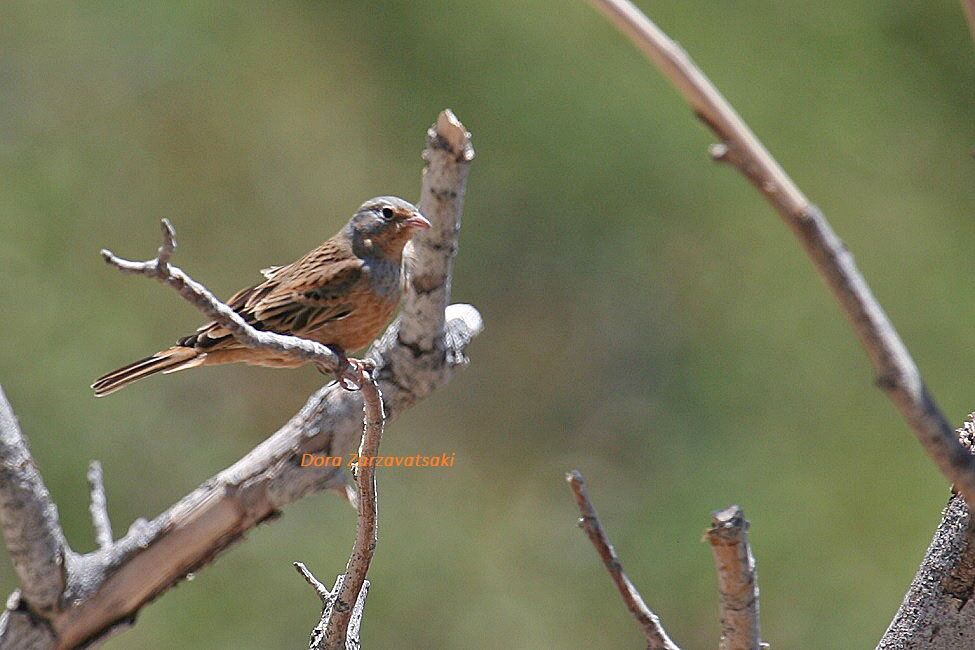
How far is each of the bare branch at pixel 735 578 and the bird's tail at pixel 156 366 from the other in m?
1.61

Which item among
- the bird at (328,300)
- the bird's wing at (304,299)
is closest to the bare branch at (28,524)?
the bird at (328,300)

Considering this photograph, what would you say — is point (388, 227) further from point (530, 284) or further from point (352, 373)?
point (530, 284)

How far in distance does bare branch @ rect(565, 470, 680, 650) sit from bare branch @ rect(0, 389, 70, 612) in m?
1.45

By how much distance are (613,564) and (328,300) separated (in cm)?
147

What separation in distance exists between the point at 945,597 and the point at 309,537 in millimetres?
4122

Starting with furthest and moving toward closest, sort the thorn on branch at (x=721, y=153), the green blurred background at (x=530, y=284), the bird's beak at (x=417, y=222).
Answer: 1. the green blurred background at (x=530, y=284)
2. the bird's beak at (x=417, y=222)
3. the thorn on branch at (x=721, y=153)

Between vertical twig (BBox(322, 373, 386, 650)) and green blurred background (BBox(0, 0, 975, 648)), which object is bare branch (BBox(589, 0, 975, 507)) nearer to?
vertical twig (BBox(322, 373, 386, 650))

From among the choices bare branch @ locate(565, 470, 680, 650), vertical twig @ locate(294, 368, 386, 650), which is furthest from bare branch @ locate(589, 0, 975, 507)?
vertical twig @ locate(294, 368, 386, 650)

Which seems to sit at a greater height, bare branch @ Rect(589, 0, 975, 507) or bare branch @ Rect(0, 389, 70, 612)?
bare branch @ Rect(0, 389, 70, 612)

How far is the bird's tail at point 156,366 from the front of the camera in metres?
2.68

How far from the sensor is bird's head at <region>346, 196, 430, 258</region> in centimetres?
288

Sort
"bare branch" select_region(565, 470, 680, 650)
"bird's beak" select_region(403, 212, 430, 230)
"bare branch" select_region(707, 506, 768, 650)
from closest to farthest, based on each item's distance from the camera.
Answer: "bare branch" select_region(707, 506, 768, 650), "bare branch" select_region(565, 470, 680, 650), "bird's beak" select_region(403, 212, 430, 230)

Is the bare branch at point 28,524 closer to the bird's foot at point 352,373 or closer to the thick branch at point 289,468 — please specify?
the thick branch at point 289,468

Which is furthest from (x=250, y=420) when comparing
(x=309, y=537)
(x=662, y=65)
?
(x=662, y=65)
